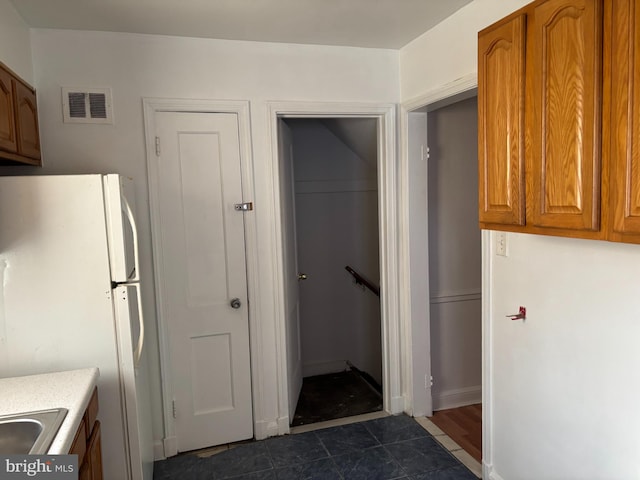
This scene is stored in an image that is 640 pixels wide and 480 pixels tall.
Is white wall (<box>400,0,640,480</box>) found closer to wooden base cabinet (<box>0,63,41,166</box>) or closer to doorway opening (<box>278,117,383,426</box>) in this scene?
doorway opening (<box>278,117,383,426</box>)

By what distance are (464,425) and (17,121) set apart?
3.05 m

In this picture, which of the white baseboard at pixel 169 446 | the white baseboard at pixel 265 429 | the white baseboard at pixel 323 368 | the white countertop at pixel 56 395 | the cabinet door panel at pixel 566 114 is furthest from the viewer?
the white baseboard at pixel 323 368

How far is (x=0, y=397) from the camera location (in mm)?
1648

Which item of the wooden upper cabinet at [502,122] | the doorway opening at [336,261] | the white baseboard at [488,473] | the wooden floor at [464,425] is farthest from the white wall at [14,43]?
the wooden floor at [464,425]

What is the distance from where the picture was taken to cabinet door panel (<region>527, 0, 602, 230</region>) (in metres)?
1.30

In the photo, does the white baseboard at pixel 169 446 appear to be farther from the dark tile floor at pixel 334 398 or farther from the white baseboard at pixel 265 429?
the dark tile floor at pixel 334 398

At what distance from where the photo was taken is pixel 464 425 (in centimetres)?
302

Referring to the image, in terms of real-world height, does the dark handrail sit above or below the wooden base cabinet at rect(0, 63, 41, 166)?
below

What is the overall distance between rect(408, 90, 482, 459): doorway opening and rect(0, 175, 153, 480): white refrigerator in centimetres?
187

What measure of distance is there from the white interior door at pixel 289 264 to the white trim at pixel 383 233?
0.27ft

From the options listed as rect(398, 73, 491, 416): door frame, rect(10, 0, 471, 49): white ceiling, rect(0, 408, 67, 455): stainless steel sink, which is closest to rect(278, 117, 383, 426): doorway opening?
rect(398, 73, 491, 416): door frame

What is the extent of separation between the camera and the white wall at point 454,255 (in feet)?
10.4

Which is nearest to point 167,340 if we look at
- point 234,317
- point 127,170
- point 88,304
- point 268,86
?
point 234,317

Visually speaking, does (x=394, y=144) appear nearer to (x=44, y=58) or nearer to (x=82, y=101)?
(x=82, y=101)
